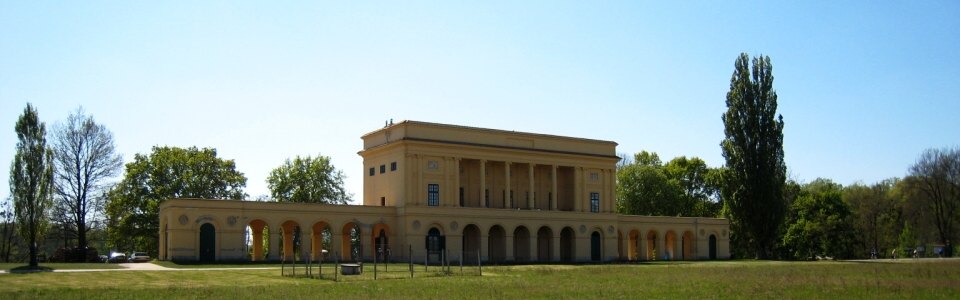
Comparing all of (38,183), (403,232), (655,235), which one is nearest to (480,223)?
(403,232)

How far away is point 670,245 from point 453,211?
2409 centimetres

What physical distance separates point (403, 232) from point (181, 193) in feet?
67.8

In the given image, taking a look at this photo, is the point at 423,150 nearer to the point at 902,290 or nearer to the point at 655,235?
the point at 655,235

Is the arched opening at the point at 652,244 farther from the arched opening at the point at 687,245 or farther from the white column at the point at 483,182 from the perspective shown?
the white column at the point at 483,182

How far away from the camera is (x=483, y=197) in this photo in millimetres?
63281

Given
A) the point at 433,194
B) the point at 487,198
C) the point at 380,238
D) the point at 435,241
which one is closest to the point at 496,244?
the point at 487,198

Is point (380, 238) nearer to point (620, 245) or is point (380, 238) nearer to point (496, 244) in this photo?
point (496, 244)

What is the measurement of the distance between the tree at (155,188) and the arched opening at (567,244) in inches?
1034

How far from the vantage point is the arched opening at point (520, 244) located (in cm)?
6594

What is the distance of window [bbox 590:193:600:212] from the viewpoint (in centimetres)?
6925

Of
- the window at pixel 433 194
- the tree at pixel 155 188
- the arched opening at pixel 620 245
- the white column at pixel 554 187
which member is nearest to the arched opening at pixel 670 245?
the arched opening at pixel 620 245

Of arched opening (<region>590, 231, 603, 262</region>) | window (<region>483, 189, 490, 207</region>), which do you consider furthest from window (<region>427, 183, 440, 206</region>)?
arched opening (<region>590, 231, 603, 262</region>)

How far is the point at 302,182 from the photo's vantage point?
80.4 m

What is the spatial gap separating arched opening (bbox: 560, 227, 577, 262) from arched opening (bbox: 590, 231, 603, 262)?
1.66 metres
